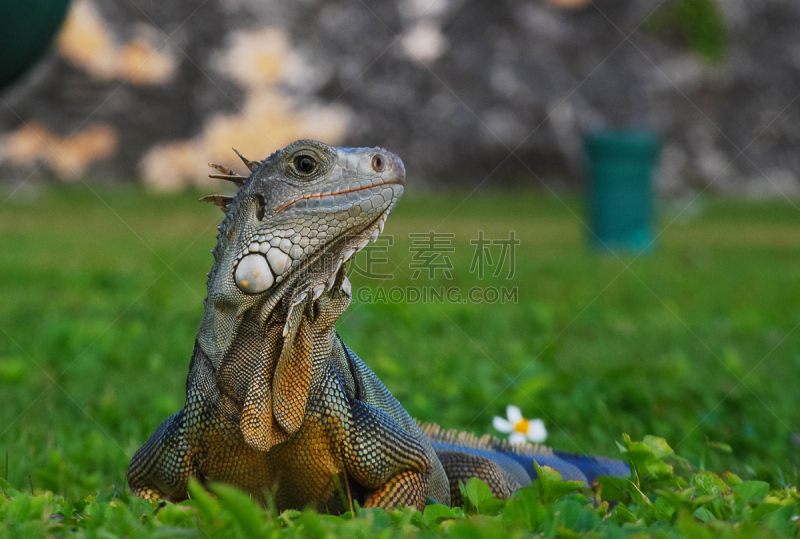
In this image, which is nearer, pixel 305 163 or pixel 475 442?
pixel 305 163

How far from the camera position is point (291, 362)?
2.34 m

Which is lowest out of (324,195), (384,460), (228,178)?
(384,460)

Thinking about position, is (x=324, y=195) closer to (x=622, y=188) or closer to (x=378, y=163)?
(x=378, y=163)

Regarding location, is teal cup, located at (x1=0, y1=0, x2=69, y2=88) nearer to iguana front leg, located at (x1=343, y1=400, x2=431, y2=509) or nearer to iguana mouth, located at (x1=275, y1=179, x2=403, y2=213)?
iguana mouth, located at (x1=275, y1=179, x2=403, y2=213)

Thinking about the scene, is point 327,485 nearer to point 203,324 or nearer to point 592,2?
point 203,324

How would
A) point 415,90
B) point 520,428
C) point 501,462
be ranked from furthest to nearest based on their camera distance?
point 415,90, point 520,428, point 501,462

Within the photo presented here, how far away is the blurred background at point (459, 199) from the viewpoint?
4.36 meters

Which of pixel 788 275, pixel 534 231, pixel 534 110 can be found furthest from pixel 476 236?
pixel 534 110

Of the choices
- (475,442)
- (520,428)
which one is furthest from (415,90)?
(475,442)

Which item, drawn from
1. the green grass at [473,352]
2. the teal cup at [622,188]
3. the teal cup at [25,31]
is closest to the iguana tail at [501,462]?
the green grass at [473,352]

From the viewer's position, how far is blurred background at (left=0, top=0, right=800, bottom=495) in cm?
436

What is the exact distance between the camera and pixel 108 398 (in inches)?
166

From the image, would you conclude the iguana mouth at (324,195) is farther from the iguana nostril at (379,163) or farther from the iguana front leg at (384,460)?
the iguana front leg at (384,460)

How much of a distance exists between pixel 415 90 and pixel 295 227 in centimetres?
1577
